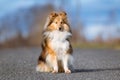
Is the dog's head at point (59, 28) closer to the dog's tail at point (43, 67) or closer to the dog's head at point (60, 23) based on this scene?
the dog's head at point (60, 23)

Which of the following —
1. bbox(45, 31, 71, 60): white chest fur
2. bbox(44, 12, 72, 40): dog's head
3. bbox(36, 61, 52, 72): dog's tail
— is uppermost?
bbox(44, 12, 72, 40): dog's head

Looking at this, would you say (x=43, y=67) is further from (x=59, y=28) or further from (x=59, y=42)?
(x=59, y=28)

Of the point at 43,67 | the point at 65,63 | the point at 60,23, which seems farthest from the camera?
the point at 43,67

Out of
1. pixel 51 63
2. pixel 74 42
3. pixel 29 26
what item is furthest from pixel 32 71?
pixel 29 26

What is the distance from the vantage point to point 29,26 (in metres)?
45.3

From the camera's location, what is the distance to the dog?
1457cm

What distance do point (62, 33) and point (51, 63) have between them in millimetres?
864

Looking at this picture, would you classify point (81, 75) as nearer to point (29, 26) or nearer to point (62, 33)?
point (62, 33)

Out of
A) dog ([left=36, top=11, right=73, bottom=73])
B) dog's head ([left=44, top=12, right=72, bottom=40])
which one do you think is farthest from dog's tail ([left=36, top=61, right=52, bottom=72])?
dog's head ([left=44, top=12, right=72, bottom=40])

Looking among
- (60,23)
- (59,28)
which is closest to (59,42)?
(59,28)

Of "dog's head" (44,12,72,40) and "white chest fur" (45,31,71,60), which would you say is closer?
"dog's head" (44,12,72,40)

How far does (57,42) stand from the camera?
14695 millimetres

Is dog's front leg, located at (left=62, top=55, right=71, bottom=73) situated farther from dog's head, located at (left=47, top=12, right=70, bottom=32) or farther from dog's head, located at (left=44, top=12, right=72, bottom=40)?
dog's head, located at (left=47, top=12, right=70, bottom=32)

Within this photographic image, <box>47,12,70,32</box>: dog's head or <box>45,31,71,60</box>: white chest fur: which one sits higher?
<box>47,12,70,32</box>: dog's head
